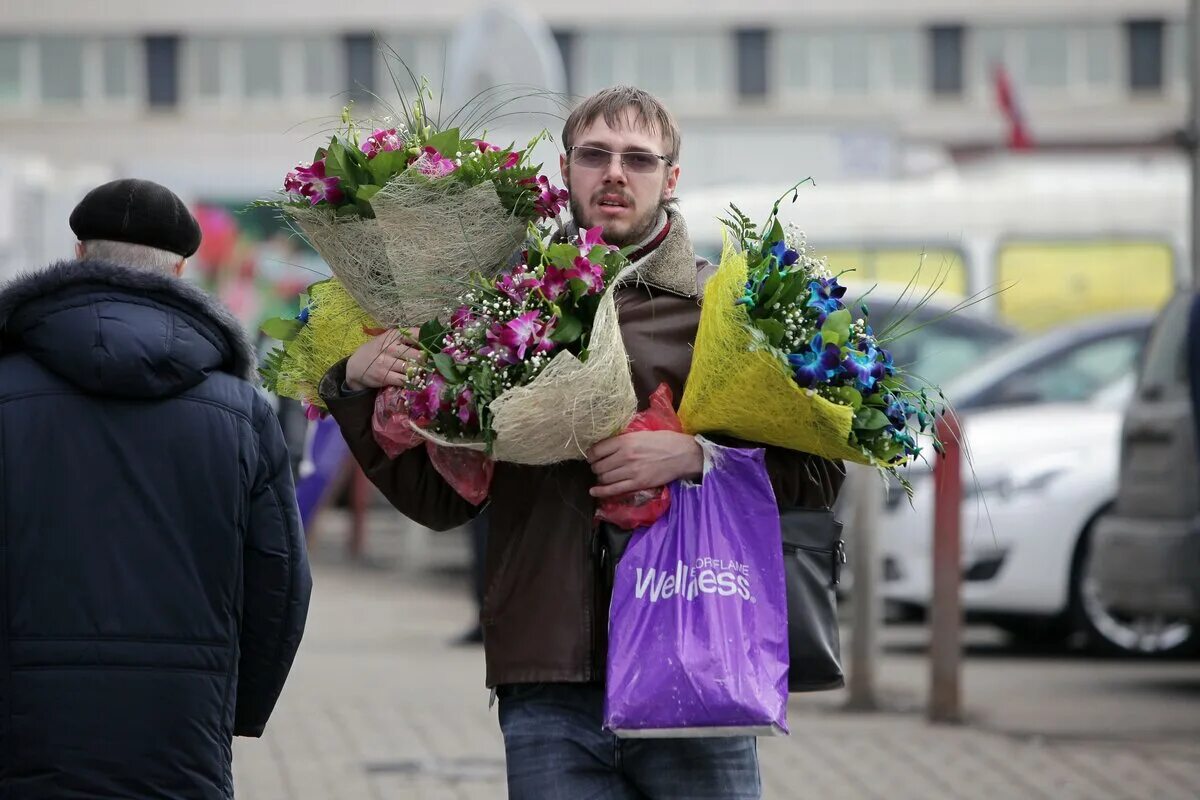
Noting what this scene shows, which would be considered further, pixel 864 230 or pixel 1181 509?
pixel 864 230

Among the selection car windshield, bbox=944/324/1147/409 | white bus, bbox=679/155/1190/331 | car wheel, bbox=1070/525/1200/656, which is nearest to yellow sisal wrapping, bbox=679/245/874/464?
car wheel, bbox=1070/525/1200/656

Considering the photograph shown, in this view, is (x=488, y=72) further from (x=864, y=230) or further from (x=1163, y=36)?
(x=1163, y=36)

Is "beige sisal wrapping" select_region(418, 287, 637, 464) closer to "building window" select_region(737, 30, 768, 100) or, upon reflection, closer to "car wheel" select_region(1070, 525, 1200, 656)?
"car wheel" select_region(1070, 525, 1200, 656)

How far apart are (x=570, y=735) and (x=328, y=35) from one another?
161 feet

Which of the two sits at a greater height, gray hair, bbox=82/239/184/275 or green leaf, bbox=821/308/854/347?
gray hair, bbox=82/239/184/275

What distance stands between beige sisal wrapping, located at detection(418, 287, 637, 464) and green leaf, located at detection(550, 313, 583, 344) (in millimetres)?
32

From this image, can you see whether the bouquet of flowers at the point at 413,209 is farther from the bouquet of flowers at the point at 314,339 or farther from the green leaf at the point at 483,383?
the green leaf at the point at 483,383

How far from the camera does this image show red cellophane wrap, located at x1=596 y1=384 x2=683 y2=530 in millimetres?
3803

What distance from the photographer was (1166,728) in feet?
29.0

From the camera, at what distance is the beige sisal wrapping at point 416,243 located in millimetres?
3818

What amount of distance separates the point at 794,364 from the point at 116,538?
118cm

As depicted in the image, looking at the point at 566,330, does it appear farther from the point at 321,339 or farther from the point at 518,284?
the point at 321,339

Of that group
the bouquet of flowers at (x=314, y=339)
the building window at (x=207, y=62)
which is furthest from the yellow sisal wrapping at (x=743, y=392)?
the building window at (x=207, y=62)

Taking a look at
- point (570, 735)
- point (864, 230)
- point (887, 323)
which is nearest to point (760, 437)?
point (887, 323)
